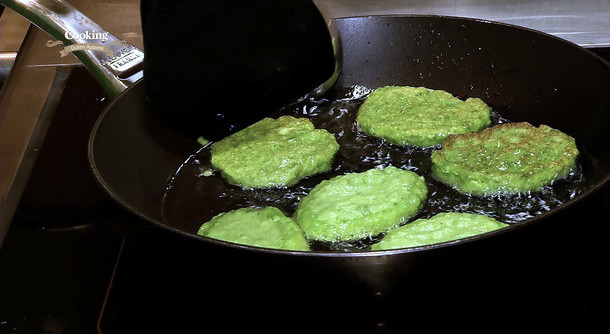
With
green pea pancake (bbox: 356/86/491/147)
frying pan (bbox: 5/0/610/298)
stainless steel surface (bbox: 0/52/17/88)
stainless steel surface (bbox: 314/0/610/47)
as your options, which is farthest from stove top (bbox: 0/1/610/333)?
stainless steel surface (bbox: 314/0/610/47)

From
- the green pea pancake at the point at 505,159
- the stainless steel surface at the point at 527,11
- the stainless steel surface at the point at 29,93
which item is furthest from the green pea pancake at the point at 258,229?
the stainless steel surface at the point at 527,11

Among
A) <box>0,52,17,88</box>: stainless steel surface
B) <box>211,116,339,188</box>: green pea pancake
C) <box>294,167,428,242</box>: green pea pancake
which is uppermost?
<box>294,167,428,242</box>: green pea pancake

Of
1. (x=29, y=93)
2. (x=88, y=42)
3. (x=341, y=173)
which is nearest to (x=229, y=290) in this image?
(x=341, y=173)

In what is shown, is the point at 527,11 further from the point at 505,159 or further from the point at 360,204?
the point at 360,204

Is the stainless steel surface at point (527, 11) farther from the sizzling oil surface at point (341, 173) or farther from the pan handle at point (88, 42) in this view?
the pan handle at point (88, 42)

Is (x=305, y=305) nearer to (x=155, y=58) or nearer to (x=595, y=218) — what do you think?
(x=155, y=58)

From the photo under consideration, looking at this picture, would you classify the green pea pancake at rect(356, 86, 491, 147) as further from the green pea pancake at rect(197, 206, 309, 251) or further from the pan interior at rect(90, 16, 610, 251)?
the green pea pancake at rect(197, 206, 309, 251)

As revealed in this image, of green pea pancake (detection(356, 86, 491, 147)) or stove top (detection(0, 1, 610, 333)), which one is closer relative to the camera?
stove top (detection(0, 1, 610, 333))
